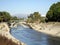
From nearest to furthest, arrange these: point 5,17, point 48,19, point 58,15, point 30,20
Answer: point 58,15 → point 48,19 → point 30,20 → point 5,17

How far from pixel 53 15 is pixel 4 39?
328 ft

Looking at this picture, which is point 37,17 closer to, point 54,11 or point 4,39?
point 54,11

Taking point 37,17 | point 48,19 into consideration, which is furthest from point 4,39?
point 37,17

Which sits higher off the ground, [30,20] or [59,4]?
[59,4]

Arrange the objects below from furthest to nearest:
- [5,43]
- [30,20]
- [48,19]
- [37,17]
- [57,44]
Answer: [30,20] < [37,17] < [48,19] < [57,44] < [5,43]

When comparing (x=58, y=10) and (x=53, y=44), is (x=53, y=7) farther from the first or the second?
(x=53, y=44)

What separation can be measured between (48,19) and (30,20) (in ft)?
98.4

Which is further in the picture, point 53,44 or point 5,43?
point 53,44

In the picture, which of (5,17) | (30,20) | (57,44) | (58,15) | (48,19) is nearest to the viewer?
(57,44)

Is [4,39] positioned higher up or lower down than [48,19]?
higher up

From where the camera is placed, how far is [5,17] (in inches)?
6186

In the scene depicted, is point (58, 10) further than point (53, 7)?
No

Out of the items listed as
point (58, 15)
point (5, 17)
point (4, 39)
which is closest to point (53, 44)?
point (4, 39)

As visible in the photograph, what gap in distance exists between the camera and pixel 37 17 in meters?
133
